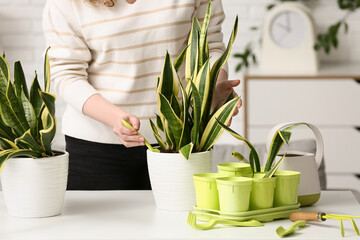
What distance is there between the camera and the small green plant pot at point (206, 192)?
1203 mm

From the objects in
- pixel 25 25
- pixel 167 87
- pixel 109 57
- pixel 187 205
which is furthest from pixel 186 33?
pixel 25 25

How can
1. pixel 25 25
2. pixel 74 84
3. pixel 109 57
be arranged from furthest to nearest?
1. pixel 25 25
2. pixel 109 57
3. pixel 74 84

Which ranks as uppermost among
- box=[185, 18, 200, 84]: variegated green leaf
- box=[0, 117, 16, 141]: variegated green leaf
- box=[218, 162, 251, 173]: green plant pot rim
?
box=[185, 18, 200, 84]: variegated green leaf

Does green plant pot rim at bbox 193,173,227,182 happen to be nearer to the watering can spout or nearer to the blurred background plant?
the watering can spout

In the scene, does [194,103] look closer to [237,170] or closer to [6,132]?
[237,170]

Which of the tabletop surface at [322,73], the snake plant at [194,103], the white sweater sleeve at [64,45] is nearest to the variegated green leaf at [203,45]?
the snake plant at [194,103]

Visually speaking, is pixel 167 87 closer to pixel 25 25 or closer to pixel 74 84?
pixel 74 84

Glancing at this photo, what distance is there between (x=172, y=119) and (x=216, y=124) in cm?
9

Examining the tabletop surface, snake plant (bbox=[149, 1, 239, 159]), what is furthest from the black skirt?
the tabletop surface

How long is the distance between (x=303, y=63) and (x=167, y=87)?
8.30ft

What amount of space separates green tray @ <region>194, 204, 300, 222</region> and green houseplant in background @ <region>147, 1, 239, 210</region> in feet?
0.27

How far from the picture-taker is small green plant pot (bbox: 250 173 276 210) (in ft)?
3.91

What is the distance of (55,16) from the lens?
169 cm

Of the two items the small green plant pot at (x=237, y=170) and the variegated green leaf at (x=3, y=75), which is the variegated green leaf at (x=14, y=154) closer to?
the variegated green leaf at (x=3, y=75)
